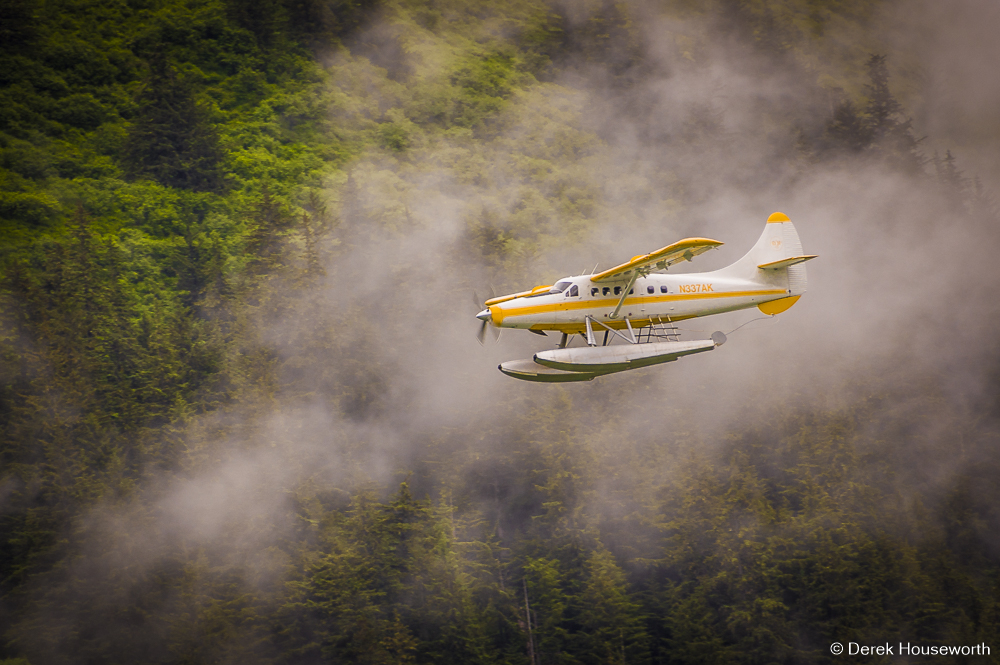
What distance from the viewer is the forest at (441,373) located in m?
39.2

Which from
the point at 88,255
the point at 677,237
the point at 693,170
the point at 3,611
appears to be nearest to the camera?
the point at 3,611

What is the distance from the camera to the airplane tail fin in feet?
71.9

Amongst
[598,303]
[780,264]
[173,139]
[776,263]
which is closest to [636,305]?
[598,303]

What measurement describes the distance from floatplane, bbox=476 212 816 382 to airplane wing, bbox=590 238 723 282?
3 centimetres

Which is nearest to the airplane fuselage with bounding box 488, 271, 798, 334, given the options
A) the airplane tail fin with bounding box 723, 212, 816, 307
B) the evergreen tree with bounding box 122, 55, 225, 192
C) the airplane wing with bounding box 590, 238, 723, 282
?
the airplane tail fin with bounding box 723, 212, 816, 307

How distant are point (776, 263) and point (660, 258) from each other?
4.33 m

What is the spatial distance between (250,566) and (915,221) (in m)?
47.8

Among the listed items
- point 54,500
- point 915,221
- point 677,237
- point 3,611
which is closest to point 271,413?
point 54,500

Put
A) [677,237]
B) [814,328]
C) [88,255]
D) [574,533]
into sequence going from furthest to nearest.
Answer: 1. [677,237]
2. [814,328]
3. [88,255]
4. [574,533]

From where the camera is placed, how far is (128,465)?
4284cm

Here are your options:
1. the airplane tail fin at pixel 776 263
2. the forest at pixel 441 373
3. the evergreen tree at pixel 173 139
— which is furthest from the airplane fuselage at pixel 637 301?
the evergreen tree at pixel 173 139

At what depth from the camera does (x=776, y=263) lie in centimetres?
2145

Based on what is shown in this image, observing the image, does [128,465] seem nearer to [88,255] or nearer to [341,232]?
[88,255]

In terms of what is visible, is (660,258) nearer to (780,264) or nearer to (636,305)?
(636,305)
